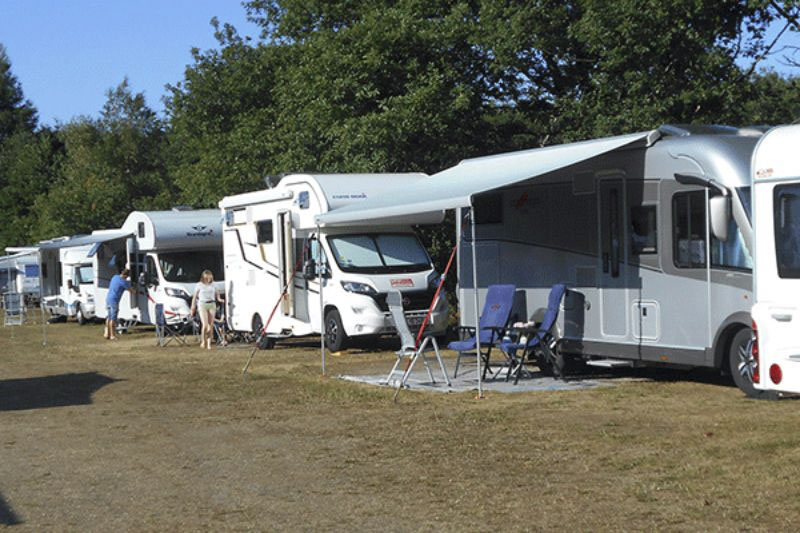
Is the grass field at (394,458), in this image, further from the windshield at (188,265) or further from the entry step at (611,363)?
the windshield at (188,265)

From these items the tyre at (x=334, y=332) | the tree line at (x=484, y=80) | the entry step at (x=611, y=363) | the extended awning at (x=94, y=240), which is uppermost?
the tree line at (x=484, y=80)

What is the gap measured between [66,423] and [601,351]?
615 cm

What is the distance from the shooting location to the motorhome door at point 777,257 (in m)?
9.16

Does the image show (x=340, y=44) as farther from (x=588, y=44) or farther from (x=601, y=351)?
(x=601, y=351)

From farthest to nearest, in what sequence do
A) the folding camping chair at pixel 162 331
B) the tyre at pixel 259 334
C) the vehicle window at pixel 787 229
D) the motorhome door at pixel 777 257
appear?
1. the folding camping chair at pixel 162 331
2. the tyre at pixel 259 334
3. the vehicle window at pixel 787 229
4. the motorhome door at pixel 777 257

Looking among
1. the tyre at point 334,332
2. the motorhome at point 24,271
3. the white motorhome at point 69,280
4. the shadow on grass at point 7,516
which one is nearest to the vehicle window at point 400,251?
the tyre at point 334,332

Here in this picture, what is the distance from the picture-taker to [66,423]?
12508 mm

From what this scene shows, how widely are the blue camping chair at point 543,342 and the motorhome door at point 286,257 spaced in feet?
22.5

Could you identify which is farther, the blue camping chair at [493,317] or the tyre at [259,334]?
the tyre at [259,334]

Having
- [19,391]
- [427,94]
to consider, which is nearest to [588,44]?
[427,94]

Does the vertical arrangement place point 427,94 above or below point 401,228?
above

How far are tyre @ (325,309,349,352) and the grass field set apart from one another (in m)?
4.28

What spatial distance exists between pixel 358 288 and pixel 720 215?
28.1 ft

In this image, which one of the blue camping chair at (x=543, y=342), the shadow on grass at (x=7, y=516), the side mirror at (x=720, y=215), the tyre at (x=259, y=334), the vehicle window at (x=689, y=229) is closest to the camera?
the shadow on grass at (x=7, y=516)
